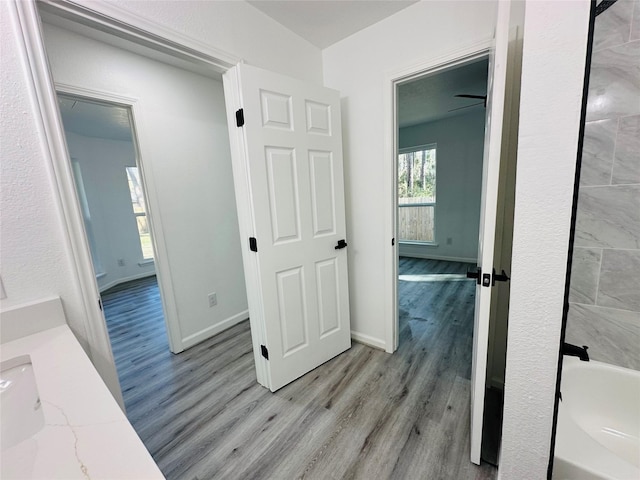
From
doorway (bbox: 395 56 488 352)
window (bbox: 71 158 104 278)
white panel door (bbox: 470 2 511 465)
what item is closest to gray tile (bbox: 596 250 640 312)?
white panel door (bbox: 470 2 511 465)

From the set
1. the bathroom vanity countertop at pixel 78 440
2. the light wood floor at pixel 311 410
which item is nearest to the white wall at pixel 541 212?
the light wood floor at pixel 311 410

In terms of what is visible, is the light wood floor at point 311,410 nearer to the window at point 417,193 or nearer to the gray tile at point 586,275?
the gray tile at point 586,275

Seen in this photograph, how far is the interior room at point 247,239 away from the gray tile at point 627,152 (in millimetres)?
383

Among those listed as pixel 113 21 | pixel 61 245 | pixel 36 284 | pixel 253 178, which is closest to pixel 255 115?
pixel 253 178

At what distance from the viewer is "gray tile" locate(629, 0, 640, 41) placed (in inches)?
44.8

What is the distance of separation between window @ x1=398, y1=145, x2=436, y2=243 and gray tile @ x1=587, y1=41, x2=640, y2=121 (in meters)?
3.31

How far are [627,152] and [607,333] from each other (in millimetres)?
889

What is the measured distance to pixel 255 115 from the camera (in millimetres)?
1449

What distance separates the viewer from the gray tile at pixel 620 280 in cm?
124

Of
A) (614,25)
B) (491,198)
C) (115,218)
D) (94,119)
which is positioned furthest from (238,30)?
(115,218)

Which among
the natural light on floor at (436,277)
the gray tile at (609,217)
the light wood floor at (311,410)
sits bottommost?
the natural light on floor at (436,277)

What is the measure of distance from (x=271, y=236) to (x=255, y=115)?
68 cm

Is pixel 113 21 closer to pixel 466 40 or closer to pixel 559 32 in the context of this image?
pixel 559 32

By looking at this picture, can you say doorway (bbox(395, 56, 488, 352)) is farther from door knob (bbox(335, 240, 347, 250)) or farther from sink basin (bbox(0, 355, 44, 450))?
sink basin (bbox(0, 355, 44, 450))
